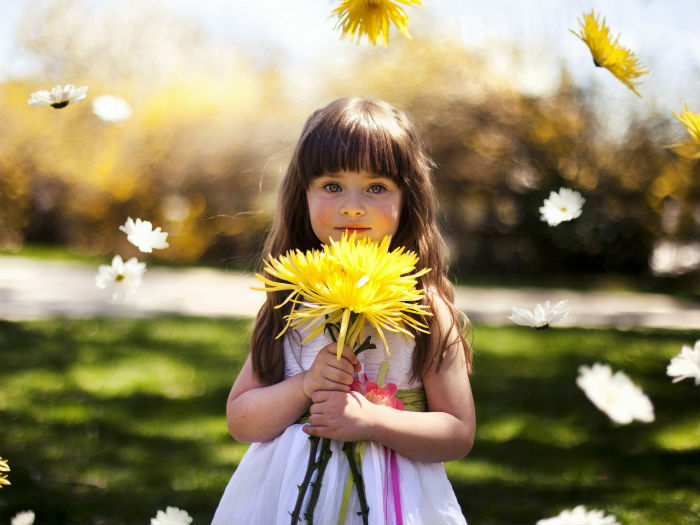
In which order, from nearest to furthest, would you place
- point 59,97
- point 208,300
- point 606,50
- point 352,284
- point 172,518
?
point 352,284 → point 606,50 → point 59,97 → point 172,518 → point 208,300

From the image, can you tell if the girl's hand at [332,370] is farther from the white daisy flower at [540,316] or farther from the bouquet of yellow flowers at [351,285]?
the white daisy flower at [540,316]

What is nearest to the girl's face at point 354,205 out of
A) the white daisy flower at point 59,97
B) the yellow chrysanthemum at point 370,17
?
the yellow chrysanthemum at point 370,17

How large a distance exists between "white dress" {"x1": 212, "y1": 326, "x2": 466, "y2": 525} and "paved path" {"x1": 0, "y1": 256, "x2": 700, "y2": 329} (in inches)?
154

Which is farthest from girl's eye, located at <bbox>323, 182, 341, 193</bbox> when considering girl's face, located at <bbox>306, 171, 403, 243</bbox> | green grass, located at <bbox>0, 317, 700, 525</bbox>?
green grass, located at <bbox>0, 317, 700, 525</bbox>

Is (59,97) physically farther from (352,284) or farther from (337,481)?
(337,481)

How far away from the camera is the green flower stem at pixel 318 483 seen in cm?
171

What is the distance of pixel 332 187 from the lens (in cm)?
194

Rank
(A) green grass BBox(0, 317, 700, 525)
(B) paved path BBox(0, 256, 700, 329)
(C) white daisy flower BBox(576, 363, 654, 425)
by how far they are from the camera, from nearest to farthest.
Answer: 1. (C) white daisy flower BBox(576, 363, 654, 425)
2. (A) green grass BBox(0, 317, 700, 525)
3. (B) paved path BBox(0, 256, 700, 329)

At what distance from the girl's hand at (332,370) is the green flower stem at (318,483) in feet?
0.42

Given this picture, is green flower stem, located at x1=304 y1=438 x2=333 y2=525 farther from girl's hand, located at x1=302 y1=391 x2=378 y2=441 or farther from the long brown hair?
the long brown hair

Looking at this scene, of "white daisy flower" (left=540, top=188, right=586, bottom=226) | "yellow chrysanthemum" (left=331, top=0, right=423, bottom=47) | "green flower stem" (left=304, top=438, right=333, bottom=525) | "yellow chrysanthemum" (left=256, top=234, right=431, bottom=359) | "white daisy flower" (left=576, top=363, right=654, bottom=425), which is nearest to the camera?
"yellow chrysanthemum" (left=256, top=234, right=431, bottom=359)

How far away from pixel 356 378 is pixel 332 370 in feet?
0.61

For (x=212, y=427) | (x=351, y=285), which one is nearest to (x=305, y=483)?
(x=351, y=285)

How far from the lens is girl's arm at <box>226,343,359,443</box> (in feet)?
5.70
